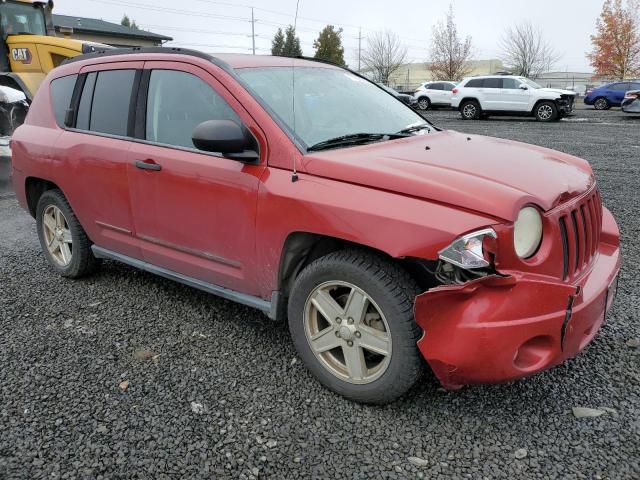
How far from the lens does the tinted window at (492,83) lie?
68.8ft

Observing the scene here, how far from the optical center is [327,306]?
8.84ft

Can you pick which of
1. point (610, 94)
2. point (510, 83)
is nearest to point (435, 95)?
point (510, 83)

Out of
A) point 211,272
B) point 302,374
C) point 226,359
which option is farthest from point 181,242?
point 302,374

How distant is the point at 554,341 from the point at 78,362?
A: 2.56 m

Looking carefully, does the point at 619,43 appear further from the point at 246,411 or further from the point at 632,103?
the point at 246,411

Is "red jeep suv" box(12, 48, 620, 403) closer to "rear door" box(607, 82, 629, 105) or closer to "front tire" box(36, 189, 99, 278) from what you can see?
"front tire" box(36, 189, 99, 278)

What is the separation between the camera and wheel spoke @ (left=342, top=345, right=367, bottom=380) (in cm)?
265

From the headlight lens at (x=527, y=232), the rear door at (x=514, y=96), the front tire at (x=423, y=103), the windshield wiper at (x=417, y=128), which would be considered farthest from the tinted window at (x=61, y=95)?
the front tire at (x=423, y=103)

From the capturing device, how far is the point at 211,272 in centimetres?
322

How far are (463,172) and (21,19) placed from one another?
12293 millimetres

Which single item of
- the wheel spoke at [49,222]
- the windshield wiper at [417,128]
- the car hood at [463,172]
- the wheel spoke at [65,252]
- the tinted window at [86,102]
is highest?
the tinted window at [86,102]

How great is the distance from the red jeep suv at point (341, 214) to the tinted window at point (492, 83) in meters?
18.9

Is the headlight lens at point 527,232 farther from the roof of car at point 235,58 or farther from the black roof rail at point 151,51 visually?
the black roof rail at point 151,51

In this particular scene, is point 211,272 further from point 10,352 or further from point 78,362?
point 10,352
